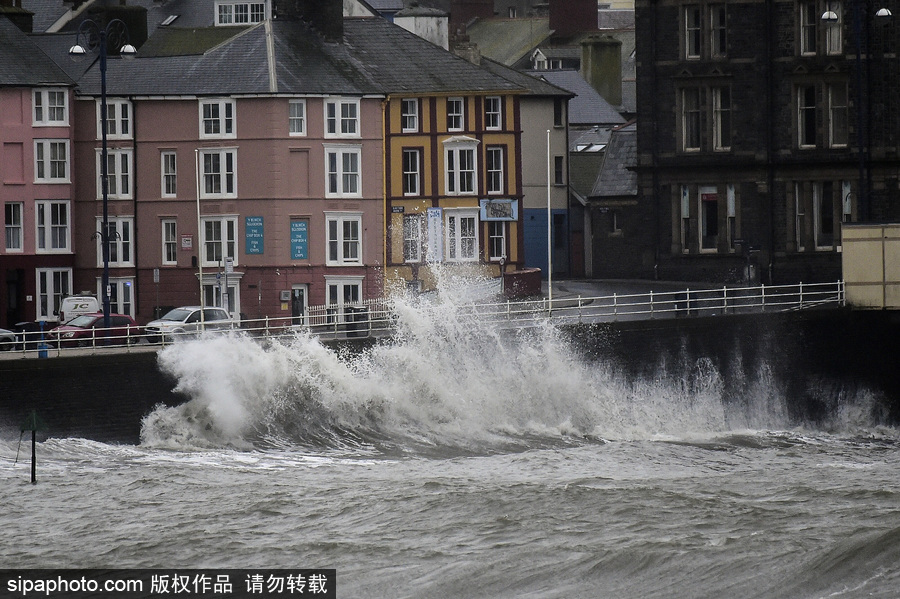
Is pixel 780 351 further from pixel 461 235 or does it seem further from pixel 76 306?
pixel 76 306

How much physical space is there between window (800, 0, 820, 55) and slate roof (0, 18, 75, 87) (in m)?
26.5

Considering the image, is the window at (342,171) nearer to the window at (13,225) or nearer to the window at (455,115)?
the window at (455,115)

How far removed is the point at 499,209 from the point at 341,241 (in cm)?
705

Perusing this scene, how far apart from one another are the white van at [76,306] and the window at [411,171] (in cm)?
1374

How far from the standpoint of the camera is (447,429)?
1724 inches

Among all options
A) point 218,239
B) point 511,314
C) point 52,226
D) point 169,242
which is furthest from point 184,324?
point 52,226

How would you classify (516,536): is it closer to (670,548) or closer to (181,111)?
(670,548)

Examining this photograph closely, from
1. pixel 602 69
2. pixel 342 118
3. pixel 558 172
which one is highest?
pixel 602 69

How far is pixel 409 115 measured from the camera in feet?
220

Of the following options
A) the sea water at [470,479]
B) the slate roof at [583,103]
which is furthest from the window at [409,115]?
the sea water at [470,479]

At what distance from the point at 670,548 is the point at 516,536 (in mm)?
2701

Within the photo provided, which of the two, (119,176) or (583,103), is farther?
(583,103)

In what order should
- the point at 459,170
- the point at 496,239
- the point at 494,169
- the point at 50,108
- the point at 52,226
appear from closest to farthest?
the point at 50,108
the point at 52,226
the point at 496,239
the point at 459,170
the point at 494,169

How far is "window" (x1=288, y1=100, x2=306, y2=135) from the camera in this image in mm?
63719
